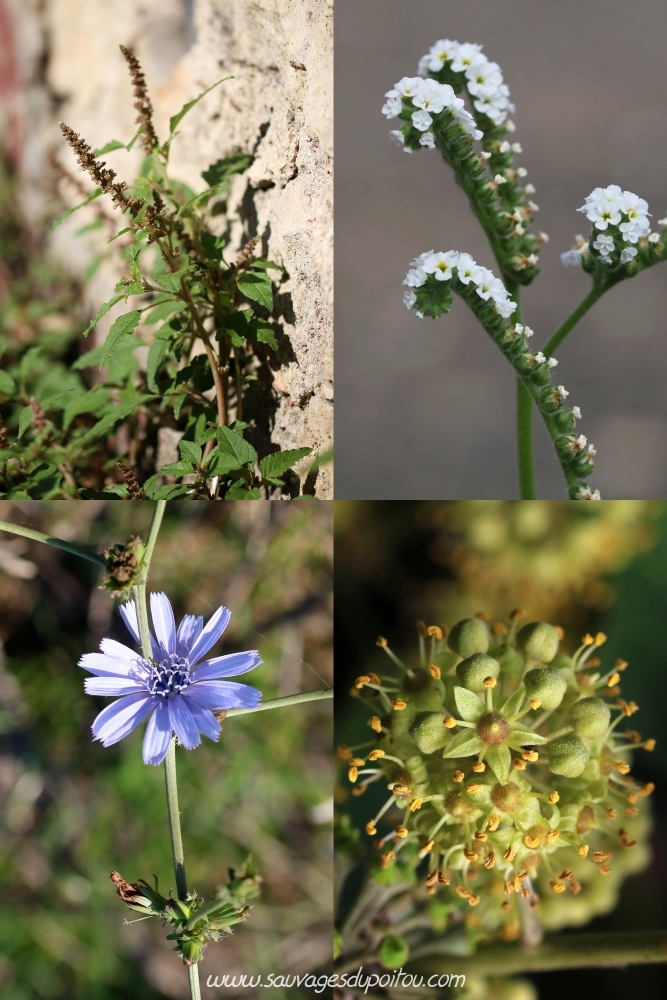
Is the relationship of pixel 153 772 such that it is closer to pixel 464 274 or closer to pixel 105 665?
pixel 105 665

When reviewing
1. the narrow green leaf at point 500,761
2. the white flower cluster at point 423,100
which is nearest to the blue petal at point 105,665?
the narrow green leaf at point 500,761

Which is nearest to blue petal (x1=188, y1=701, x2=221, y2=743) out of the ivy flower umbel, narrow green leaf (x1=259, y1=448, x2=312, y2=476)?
the ivy flower umbel

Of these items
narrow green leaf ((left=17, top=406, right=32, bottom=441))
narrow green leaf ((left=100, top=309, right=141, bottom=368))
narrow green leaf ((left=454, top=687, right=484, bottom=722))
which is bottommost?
narrow green leaf ((left=454, top=687, right=484, bottom=722))

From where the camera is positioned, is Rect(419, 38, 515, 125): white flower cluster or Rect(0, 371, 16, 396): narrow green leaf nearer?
Rect(419, 38, 515, 125): white flower cluster

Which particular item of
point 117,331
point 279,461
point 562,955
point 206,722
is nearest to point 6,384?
point 117,331

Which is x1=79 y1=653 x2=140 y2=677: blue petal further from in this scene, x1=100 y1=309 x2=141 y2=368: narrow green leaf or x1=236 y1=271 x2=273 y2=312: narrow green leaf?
x1=236 y1=271 x2=273 y2=312: narrow green leaf
